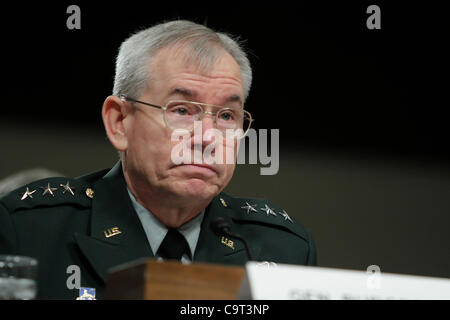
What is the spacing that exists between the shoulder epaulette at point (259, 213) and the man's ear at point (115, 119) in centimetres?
50

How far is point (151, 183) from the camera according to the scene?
7.81ft

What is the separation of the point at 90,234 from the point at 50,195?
234 millimetres

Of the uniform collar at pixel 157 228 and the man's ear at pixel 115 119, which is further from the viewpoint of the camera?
the man's ear at pixel 115 119

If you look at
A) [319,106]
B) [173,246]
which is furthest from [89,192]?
[319,106]

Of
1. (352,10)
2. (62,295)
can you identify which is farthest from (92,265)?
(352,10)

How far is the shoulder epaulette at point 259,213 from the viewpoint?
2.73 metres

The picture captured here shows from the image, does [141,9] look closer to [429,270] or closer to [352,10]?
[352,10]

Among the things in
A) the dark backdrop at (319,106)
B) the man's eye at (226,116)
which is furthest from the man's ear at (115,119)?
the dark backdrop at (319,106)

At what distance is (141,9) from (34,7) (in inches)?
20.7

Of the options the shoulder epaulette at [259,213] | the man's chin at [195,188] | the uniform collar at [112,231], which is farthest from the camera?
the shoulder epaulette at [259,213]

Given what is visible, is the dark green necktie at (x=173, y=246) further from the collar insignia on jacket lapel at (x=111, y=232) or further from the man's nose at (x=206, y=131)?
the man's nose at (x=206, y=131)

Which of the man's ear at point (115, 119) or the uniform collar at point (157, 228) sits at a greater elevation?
the man's ear at point (115, 119)

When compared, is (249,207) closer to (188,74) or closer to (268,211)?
(268,211)

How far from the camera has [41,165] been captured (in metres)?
3.62
